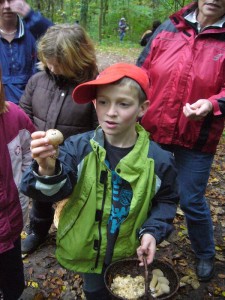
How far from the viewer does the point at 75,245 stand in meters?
2.16

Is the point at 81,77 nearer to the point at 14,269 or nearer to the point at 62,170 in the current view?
the point at 62,170

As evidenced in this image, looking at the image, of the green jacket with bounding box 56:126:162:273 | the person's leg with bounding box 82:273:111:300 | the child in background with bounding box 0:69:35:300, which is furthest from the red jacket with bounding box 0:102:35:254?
the person's leg with bounding box 82:273:111:300

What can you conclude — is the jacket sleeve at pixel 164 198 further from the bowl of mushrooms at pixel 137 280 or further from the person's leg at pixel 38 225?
the person's leg at pixel 38 225

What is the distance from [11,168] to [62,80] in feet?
3.20

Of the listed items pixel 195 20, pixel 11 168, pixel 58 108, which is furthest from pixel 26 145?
pixel 195 20

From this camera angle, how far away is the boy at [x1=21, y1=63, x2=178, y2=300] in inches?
76.8

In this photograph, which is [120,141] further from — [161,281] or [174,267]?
[174,267]

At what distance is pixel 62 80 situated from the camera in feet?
9.60

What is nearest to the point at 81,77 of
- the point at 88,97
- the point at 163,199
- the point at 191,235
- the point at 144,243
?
the point at 88,97

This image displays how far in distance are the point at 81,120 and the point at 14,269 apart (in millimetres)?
1249

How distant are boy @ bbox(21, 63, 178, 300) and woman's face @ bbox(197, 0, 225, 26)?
971 millimetres

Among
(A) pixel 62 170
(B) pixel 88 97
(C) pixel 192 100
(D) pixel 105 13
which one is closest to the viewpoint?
(A) pixel 62 170

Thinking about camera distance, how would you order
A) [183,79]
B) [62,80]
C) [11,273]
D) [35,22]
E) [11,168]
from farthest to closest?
1. [35,22]
2. [62,80]
3. [183,79]
4. [11,273]
5. [11,168]

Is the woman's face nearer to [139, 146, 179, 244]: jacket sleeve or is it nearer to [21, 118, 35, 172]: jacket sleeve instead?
[139, 146, 179, 244]: jacket sleeve
